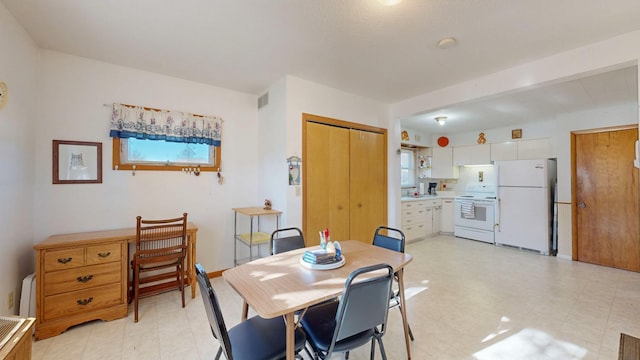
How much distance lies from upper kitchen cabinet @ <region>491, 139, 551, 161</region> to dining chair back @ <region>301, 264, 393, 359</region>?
5.21m

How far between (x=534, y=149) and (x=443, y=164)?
1.76 metres

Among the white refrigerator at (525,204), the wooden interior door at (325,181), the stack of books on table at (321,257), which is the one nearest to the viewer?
the stack of books on table at (321,257)

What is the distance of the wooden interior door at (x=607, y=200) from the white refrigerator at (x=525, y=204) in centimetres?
37

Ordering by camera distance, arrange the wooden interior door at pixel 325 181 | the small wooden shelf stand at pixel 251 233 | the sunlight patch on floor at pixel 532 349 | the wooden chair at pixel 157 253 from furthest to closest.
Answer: the wooden interior door at pixel 325 181 < the small wooden shelf stand at pixel 251 233 < the wooden chair at pixel 157 253 < the sunlight patch on floor at pixel 532 349

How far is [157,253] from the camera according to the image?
255cm

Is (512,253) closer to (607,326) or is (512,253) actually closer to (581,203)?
(581,203)

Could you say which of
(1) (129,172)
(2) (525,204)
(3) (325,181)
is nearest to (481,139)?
(2) (525,204)

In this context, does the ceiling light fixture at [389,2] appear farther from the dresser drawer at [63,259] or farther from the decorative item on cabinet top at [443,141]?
the decorative item on cabinet top at [443,141]

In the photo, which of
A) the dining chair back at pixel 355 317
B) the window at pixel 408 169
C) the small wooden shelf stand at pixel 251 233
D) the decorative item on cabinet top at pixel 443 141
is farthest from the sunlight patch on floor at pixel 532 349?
the decorative item on cabinet top at pixel 443 141

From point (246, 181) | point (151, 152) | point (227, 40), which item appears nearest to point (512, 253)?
point (246, 181)

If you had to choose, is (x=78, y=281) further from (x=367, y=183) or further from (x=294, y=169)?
(x=367, y=183)

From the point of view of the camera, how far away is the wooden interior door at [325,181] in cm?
320

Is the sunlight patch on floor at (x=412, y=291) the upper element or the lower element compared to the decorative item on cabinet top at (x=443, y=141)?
lower

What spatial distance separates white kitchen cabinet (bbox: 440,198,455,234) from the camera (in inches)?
236
